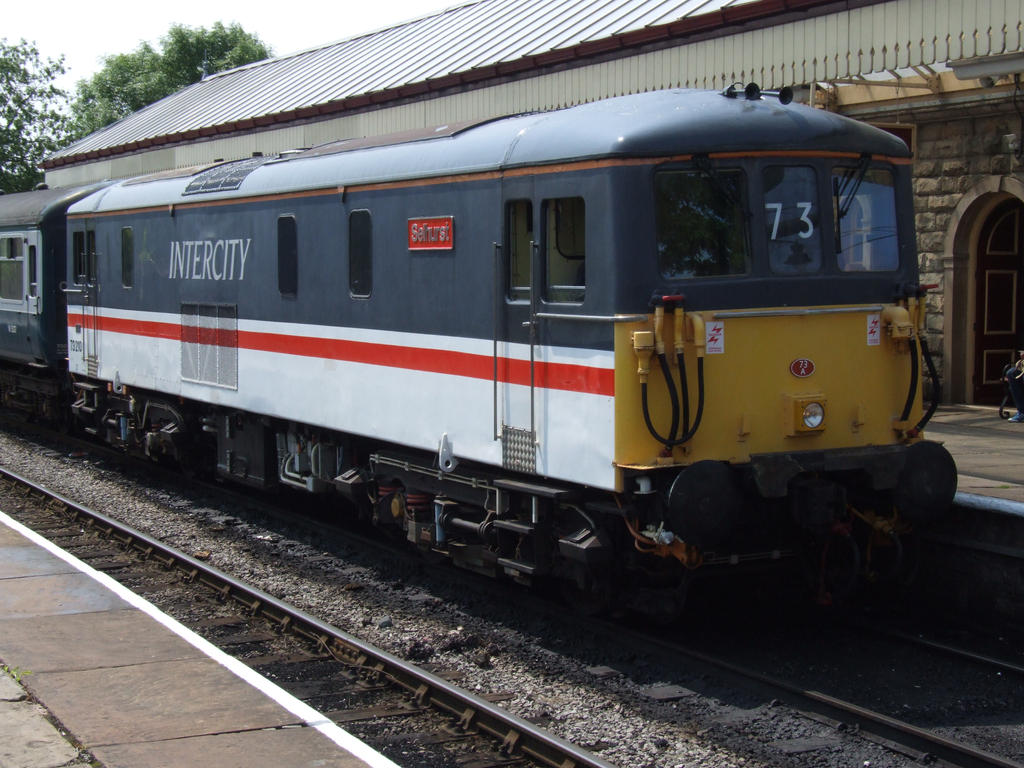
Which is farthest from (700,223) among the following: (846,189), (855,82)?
(855,82)

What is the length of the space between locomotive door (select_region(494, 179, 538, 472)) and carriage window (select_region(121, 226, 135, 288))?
7.22 m

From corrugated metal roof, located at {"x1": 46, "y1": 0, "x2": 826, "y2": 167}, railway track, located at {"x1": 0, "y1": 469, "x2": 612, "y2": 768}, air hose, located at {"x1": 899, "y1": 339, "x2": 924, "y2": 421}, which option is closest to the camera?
railway track, located at {"x1": 0, "y1": 469, "x2": 612, "y2": 768}

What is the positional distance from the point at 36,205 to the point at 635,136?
13050 mm

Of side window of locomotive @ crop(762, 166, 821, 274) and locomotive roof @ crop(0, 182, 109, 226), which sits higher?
locomotive roof @ crop(0, 182, 109, 226)

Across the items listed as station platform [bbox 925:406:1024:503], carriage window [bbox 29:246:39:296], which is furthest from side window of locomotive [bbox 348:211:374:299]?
carriage window [bbox 29:246:39:296]

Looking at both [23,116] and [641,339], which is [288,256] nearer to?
[641,339]

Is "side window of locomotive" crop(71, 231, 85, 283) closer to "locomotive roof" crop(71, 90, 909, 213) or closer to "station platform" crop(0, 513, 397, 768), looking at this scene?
"locomotive roof" crop(71, 90, 909, 213)

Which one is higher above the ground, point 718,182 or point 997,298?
point 718,182

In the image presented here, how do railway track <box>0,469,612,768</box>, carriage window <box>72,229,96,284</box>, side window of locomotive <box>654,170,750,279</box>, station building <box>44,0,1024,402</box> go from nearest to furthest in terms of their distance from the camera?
railway track <box>0,469,612,768</box>, side window of locomotive <box>654,170,750,279</box>, station building <box>44,0,1024,402</box>, carriage window <box>72,229,96,284</box>

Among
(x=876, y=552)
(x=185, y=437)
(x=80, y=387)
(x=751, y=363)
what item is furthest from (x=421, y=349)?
(x=80, y=387)

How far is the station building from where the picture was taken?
1295cm

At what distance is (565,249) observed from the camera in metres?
7.61

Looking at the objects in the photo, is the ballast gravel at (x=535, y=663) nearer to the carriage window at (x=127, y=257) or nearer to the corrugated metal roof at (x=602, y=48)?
the carriage window at (x=127, y=257)

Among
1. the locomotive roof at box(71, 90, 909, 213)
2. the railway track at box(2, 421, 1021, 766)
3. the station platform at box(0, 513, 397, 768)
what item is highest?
the locomotive roof at box(71, 90, 909, 213)
